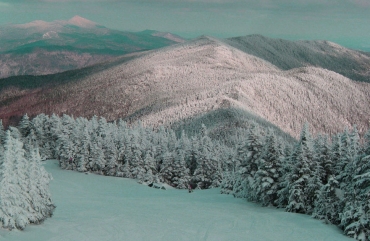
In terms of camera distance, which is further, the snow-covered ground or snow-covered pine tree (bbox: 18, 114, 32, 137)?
snow-covered pine tree (bbox: 18, 114, 32, 137)

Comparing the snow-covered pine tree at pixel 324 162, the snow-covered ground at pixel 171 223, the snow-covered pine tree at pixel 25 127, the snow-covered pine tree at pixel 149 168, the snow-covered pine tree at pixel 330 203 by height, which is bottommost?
the snow-covered pine tree at pixel 149 168

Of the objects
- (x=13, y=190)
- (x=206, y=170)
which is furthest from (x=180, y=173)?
(x=13, y=190)

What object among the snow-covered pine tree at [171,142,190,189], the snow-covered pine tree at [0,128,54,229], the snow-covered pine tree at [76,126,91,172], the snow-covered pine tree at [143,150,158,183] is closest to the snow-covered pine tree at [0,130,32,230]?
the snow-covered pine tree at [0,128,54,229]

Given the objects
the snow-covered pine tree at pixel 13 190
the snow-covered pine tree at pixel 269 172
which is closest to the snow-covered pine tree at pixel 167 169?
the snow-covered pine tree at pixel 269 172

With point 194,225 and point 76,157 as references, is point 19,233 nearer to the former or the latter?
point 194,225

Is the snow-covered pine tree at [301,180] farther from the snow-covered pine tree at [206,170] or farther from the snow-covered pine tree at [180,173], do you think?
the snow-covered pine tree at [180,173]

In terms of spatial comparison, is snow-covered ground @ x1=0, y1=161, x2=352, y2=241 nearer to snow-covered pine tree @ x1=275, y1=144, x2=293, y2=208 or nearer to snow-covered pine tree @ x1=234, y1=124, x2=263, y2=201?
snow-covered pine tree @ x1=275, y1=144, x2=293, y2=208

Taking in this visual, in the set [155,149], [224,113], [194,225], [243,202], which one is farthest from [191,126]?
[194,225]
